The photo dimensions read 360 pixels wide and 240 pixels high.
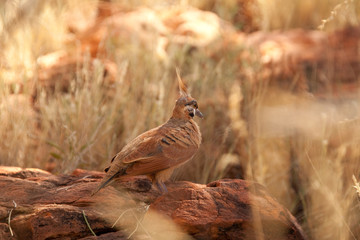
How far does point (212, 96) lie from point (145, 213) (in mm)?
2693

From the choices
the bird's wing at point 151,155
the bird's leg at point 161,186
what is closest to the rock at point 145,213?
the bird's leg at point 161,186

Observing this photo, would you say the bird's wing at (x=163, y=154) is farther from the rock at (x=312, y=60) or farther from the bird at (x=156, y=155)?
the rock at (x=312, y=60)

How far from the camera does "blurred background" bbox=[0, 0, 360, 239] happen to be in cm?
382

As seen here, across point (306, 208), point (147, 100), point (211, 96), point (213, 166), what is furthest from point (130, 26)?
point (306, 208)

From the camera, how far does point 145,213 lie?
2562mm

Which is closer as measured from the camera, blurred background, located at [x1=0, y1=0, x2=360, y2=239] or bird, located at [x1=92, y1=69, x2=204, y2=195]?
bird, located at [x1=92, y1=69, x2=204, y2=195]

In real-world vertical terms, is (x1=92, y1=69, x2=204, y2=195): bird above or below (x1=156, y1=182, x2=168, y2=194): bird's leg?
above

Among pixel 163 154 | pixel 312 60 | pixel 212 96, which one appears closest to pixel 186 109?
pixel 163 154

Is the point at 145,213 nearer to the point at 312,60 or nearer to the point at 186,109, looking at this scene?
the point at 186,109

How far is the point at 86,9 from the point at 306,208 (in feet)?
19.2

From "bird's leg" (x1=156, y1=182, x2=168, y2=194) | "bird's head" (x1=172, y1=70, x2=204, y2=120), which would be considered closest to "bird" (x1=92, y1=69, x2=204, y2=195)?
"bird's leg" (x1=156, y1=182, x2=168, y2=194)

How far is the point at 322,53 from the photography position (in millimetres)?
6406

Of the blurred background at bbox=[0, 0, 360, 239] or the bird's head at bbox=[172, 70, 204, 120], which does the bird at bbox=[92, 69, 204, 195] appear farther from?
the blurred background at bbox=[0, 0, 360, 239]

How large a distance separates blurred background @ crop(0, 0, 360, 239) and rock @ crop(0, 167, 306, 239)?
436 millimetres
